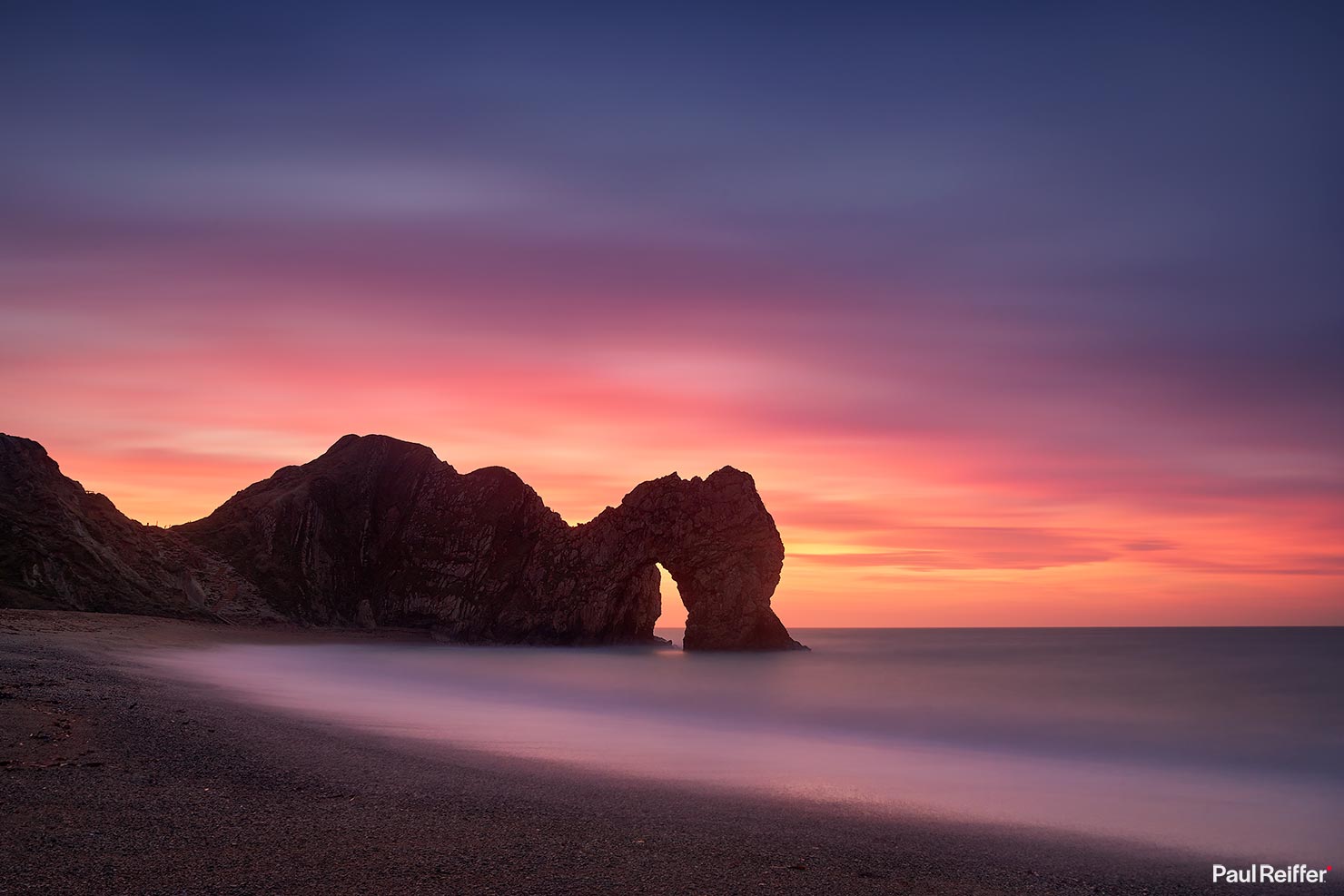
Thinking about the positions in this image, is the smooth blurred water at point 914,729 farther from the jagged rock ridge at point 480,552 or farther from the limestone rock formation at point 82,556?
the jagged rock ridge at point 480,552

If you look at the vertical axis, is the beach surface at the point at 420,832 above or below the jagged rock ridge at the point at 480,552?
below

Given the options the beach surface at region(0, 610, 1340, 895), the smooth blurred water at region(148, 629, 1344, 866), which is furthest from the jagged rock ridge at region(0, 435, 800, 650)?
the beach surface at region(0, 610, 1340, 895)

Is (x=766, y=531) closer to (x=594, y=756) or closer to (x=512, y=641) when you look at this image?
(x=512, y=641)

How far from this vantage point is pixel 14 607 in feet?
149

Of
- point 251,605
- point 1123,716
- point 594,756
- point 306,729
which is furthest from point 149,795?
point 251,605

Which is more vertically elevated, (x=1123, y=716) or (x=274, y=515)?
(x=274, y=515)

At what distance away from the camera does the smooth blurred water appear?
14.6 meters

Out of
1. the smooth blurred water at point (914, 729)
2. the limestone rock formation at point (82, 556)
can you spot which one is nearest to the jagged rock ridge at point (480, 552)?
the limestone rock formation at point (82, 556)

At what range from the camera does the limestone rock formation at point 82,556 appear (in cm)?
4991

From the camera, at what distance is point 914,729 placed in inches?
1025

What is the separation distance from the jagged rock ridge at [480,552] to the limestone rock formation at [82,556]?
66.1 inches

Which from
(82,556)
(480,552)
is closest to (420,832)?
(82,556)

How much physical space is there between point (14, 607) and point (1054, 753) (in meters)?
48.6

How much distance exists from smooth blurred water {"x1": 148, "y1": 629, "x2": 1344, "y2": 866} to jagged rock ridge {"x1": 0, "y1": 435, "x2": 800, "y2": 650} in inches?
719
